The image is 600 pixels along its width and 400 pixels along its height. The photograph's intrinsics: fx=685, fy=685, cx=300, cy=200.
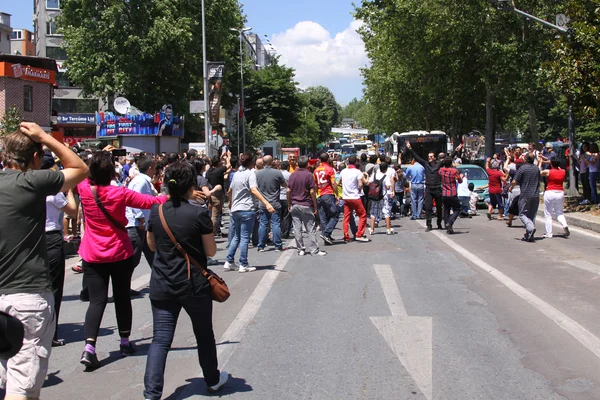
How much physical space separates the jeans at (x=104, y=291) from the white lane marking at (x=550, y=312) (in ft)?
14.2

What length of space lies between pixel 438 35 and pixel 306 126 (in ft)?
172

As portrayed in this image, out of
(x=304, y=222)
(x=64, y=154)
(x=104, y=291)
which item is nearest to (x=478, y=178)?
(x=304, y=222)

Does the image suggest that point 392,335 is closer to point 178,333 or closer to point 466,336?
point 466,336

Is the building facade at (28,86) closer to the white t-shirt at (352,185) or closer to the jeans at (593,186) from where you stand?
the white t-shirt at (352,185)

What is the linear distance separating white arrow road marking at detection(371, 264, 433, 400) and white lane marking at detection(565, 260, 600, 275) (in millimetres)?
3909

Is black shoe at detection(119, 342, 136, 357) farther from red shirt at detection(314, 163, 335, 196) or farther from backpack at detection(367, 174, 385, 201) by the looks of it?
backpack at detection(367, 174, 385, 201)

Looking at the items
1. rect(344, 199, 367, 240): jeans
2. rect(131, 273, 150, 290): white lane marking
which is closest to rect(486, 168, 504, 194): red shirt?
rect(344, 199, 367, 240): jeans

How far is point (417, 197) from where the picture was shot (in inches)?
805

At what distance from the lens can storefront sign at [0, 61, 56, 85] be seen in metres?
38.2

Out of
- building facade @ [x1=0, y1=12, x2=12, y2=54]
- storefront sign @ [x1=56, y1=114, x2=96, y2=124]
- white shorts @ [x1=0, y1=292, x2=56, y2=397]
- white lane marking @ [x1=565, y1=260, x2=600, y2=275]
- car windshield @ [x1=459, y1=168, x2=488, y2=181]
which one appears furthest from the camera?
→ building facade @ [x1=0, y1=12, x2=12, y2=54]

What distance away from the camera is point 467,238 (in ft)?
50.5

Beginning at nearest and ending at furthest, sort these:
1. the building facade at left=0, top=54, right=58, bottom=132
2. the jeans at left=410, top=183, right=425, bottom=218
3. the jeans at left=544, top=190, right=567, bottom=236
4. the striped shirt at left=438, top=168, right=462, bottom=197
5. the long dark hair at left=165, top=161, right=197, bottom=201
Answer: the long dark hair at left=165, top=161, right=197, bottom=201 < the jeans at left=544, top=190, right=567, bottom=236 < the striped shirt at left=438, top=168, right=462, bottom=197 < the jeans at left=410, top=183, right=425, bottom=218 < the building facade at left=0, top=54, right=58, bottom=132

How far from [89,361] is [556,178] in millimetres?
11144

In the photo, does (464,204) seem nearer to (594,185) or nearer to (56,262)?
(594,185)
